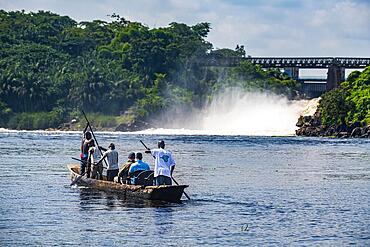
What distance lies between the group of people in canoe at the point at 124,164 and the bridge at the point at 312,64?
399 ft

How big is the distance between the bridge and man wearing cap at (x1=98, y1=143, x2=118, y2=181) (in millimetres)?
123208

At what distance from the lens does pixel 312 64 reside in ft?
564

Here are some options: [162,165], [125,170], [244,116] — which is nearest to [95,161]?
[125,170]

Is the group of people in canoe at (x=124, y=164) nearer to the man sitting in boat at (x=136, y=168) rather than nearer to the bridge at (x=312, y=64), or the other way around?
the man sitting in boat at (x=136, y=168)

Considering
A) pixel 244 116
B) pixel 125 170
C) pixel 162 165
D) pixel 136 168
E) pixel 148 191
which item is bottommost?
pixel 148 191

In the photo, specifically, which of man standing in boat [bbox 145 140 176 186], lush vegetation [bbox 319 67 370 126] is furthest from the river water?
lush vegetation [bbox 319 67 370 126]

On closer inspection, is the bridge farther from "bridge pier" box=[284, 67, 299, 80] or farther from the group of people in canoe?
the group of people in canoe

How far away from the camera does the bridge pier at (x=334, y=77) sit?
165m

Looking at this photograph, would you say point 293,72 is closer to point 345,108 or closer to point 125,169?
point 345,108

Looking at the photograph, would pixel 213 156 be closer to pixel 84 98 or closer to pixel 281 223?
pixel 281 223

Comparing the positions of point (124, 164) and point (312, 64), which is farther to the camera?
point (312, 64)

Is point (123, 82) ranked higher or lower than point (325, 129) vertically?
higher

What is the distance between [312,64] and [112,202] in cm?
13381

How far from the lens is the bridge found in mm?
166625
